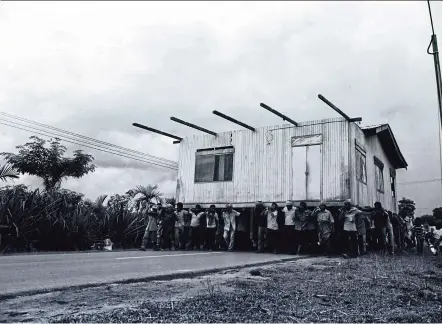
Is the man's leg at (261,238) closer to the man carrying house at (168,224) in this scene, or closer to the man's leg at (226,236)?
the man's leg at (226,236)

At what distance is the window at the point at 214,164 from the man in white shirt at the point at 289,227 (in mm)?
3432

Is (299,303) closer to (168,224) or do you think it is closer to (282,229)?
(282,229)

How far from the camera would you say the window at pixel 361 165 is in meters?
14.9

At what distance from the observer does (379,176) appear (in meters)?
18.6

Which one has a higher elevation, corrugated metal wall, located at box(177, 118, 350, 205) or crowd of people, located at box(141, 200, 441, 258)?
corrugated metal wall, located at box(177, 118, 350, 205)

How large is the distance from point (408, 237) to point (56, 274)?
49.3 feet

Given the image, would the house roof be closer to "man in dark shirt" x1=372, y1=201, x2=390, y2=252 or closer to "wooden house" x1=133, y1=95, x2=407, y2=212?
"wooden house" x1=133, y1=95, x2=407, y2=212

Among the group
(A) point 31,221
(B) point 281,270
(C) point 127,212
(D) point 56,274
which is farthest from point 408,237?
(D) point 56,274

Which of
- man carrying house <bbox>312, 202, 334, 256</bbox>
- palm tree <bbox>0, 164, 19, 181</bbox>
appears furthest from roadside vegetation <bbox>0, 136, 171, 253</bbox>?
man carrying house <bbox>312, 202, 334, 256</bbox>

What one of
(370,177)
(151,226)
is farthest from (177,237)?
(370,177)

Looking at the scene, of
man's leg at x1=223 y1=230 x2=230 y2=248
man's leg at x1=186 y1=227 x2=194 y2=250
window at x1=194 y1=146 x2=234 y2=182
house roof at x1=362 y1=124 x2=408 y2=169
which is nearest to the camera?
man's leg at x1=223 y1=230 x2=230 y2=248

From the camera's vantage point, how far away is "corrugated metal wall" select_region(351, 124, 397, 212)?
1438 cm

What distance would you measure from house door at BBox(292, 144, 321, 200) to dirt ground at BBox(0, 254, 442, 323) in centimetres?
801

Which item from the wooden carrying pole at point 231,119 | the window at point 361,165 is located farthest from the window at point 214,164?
the window at point 361,165
